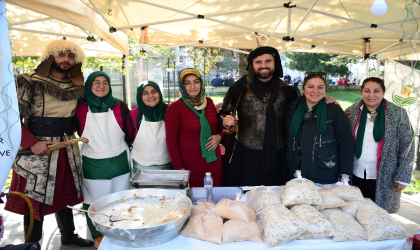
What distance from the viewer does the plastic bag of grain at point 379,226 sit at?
139 centimetres

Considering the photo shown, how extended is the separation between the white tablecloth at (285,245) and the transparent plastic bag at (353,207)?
0.21 meters

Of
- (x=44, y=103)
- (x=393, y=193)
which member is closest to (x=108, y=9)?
(x=44, y=103)

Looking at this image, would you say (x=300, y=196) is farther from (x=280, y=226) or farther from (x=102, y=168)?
(x=102, y=168)

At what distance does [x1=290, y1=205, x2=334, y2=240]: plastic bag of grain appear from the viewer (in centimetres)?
139

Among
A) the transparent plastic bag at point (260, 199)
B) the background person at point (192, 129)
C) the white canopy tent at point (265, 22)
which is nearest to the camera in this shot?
the transparent plastic bag at point (260, 199)

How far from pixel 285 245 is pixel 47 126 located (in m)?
2.11

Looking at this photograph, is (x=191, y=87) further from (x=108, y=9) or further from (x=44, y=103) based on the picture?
(x=108, y=9)

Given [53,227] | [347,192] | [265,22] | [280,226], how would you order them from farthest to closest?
[265,22] → [53,227] → [347,192] → [280,226]

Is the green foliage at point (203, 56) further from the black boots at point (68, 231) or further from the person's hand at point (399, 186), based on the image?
the person's hand at point (399, 186)

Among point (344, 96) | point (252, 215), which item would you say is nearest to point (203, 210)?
point (252, 215)

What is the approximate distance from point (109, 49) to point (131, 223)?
531 centimetres

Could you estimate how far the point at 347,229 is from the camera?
1.40 metres

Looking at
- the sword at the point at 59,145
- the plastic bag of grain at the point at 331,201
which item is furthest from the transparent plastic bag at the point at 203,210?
the sword at the point at 59,145

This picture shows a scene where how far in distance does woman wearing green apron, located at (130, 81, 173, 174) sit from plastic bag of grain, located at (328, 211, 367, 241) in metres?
1.53
